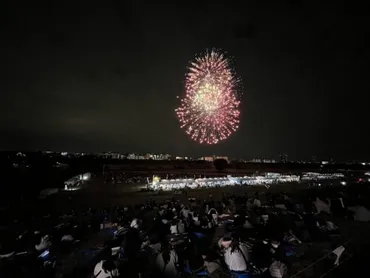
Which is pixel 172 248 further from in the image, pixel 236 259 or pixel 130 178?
pixel 130 178

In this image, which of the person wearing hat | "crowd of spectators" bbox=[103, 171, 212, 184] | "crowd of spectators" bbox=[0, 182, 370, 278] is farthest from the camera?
"crowd of spectators" bbox=[103, 171, 212, 184]

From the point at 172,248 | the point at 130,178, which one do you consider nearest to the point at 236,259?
the point at 172,248

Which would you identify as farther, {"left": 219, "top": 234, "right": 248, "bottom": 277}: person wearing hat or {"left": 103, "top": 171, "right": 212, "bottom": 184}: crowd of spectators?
{"left": 103, "top": 171, "right": 212, "bottom": 184}: crowd of spectators

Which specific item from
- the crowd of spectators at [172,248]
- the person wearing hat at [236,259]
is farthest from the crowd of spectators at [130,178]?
the person wearing hat at [236,259]

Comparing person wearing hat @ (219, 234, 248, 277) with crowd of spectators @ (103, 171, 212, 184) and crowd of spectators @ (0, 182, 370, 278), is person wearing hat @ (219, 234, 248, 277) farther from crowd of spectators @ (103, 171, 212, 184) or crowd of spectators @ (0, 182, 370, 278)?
crowd of spectators @ (103, 171, 212, 184)

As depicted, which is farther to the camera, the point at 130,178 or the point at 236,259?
the point at 130,178

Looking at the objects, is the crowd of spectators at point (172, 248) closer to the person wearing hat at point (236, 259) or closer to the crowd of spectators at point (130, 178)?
the person wearing hat at point (236, 259)

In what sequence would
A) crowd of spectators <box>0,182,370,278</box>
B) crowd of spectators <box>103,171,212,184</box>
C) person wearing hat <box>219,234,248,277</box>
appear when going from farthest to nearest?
crowd of spectators <box>103,171,212,184</box> < person wearing hat <box>219,234,248,277</box> < crowd of spectators <box>0,182,370,278</box>

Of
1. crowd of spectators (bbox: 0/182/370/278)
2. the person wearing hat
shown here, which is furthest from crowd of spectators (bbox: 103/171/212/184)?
the person wearing hat

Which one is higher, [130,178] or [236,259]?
[130,178]

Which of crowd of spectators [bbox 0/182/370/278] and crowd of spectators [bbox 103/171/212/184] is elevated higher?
crowd of spectators [bbox 103/171/212/184]

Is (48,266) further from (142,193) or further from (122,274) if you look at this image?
(142,193)
